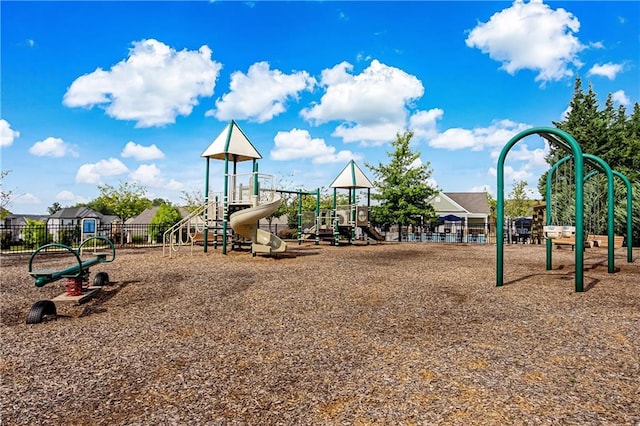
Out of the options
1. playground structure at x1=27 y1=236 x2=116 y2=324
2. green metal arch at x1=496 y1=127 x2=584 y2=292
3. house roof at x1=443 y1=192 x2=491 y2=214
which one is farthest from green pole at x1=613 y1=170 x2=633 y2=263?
house roof at x1=443 y1=192 x2=491 y2=214

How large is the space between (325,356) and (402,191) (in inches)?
1009

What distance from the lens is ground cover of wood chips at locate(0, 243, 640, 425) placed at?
317 cm

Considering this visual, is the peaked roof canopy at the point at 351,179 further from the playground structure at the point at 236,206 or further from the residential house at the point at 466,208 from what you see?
the residential house at the point at 466,208

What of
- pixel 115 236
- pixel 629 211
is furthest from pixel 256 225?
pixel 115 236

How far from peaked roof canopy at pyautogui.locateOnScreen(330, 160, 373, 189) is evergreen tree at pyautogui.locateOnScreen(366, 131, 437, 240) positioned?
5403 millimetres

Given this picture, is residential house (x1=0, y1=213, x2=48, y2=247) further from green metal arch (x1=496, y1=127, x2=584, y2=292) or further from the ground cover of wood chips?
green metal arch (x1=496, y1=127, x2=584, y2=292)

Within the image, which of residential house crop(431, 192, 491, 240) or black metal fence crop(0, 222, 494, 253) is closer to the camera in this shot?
black metal fence crop(0, 222, 494, 253)

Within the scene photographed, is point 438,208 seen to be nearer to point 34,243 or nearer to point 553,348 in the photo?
point 34,243

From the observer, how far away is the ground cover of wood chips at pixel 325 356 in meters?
3.17

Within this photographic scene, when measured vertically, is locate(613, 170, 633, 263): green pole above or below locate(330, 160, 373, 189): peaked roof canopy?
below

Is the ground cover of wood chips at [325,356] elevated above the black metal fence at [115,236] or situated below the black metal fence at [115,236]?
below

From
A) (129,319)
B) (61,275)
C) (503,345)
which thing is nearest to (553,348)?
(503,345)

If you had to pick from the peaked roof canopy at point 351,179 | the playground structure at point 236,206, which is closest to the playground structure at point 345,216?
the peaked roof canopy at point 351,179

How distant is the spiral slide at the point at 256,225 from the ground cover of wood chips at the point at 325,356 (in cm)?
567
